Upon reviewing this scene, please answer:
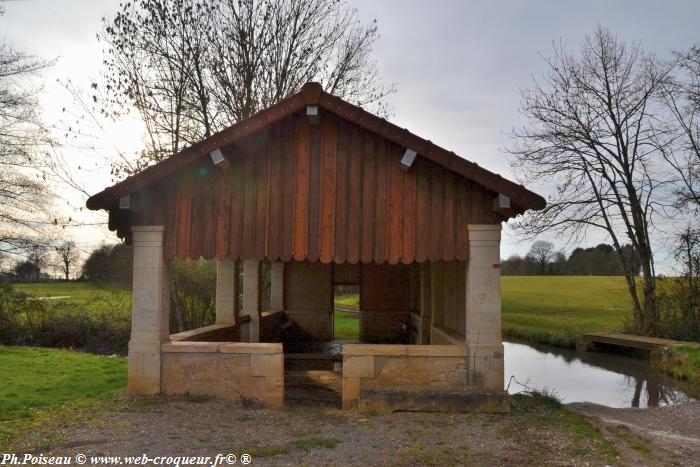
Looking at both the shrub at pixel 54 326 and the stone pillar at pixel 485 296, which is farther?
the shrub at pixel 54 326

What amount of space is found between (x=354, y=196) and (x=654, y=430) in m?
5.09

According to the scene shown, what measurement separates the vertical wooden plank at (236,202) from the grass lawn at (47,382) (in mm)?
2971

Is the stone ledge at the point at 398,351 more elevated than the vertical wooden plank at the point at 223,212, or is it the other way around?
the vertical wooden plank at the point at 223,212

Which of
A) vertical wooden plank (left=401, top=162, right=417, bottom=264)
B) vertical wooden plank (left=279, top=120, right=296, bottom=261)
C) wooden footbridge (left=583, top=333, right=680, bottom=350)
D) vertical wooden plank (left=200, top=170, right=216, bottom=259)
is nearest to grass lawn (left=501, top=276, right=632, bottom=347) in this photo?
wooden footbridge (left=583, top=333, right=680, bottom=350)

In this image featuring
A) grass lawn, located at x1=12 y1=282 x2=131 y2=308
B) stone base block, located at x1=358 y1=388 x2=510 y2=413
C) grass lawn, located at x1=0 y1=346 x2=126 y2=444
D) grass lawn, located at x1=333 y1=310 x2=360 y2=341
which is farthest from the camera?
grass lawn, located at x1=12 y1=282 x2=131 y2=308

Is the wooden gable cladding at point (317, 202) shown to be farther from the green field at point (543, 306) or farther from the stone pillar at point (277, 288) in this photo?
the green field at point (543, 306)

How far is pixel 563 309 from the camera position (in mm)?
32156

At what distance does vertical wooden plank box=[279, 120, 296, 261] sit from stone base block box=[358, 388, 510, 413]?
2366 millimetres

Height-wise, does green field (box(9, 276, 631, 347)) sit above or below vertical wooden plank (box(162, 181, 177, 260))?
below

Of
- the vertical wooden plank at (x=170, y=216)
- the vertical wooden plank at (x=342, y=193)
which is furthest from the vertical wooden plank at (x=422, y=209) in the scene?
the vertical wooden plank at (x=170, y=216)

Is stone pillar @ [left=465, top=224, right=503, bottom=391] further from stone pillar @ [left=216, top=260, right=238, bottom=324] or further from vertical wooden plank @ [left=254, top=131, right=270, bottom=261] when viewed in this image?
stone pillar @ [left=216, top=260, right=238, bottom=324]

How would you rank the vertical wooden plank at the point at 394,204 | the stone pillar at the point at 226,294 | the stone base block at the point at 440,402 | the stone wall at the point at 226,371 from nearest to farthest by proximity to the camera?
1. the stone base block at the point at 440,402
2. the stone wall at the point at 226,371
3. the vertical wooden plank at the point at 394,204
4. the stone pillar at the point at 226,294

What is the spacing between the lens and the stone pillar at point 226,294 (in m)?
12.5

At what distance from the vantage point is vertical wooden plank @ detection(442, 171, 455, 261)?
324 inches
